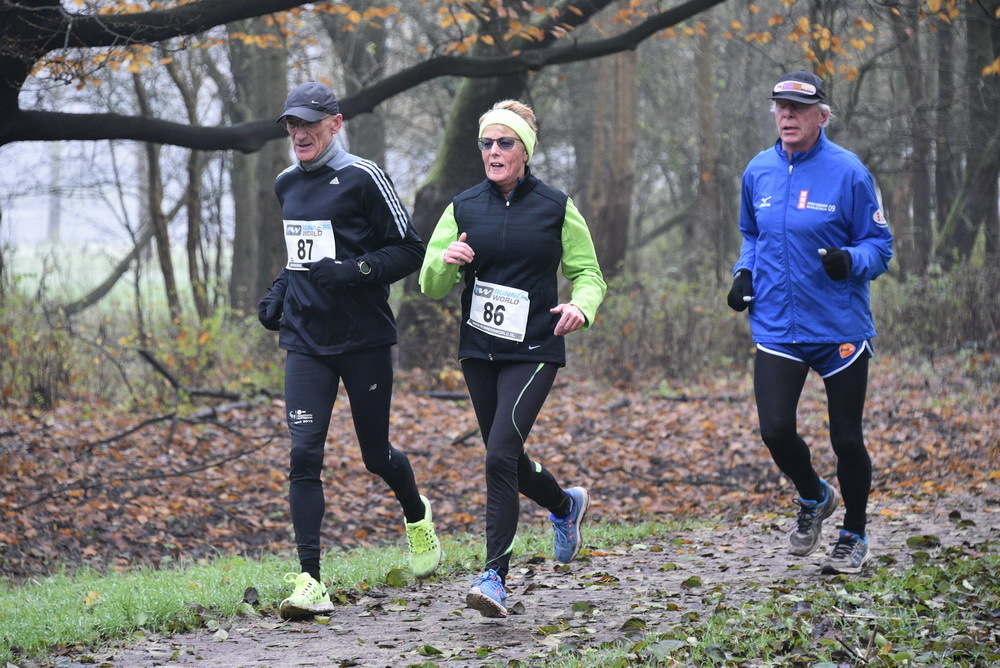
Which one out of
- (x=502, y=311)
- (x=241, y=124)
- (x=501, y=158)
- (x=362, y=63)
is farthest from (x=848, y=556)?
(x=362, y=63)

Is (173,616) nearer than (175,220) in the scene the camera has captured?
Yes

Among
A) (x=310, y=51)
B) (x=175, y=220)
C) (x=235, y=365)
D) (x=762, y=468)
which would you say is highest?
(x=310, y=51)

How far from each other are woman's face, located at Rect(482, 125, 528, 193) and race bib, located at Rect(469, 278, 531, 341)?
488 millimetres

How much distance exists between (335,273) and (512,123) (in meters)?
1.05

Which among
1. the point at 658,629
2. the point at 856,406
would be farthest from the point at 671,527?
the point at 658,629

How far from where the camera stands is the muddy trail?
4660 millimetres

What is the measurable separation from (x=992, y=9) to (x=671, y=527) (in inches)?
294

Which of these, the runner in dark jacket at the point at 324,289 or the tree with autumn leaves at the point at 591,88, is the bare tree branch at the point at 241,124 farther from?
the runner in dark jacket at the point at 324,289

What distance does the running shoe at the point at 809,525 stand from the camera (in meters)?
6.11

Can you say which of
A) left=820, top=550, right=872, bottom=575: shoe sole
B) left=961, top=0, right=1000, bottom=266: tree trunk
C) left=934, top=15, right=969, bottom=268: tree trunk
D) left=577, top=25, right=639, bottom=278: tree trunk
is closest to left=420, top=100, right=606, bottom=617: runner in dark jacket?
left=820, top=550, right=872, bottom=575: shoe sole

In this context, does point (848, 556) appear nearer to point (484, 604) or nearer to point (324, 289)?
point (484, 604)

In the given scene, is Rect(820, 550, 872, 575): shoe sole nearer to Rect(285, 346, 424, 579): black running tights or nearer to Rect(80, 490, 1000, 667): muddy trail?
Rect(80, 490, 1000, 667): muddy trail

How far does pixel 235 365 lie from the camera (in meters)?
13.5

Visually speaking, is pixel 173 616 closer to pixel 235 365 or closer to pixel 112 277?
pixel 235 365
